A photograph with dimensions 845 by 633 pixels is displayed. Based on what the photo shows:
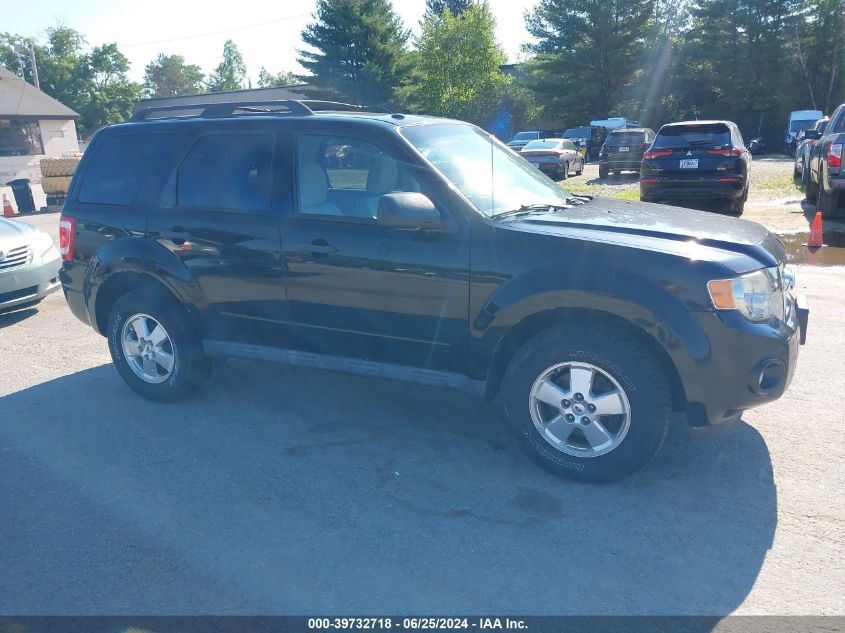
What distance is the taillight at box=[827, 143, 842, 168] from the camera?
1092 cm

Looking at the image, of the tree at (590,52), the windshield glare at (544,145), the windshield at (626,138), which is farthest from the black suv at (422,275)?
the tree at (590,52)

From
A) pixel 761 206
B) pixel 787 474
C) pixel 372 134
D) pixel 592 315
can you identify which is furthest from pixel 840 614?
pixel 761 206

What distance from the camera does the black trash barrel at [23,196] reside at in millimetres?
19891

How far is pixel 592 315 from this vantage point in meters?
3.76

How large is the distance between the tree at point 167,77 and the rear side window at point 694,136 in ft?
330

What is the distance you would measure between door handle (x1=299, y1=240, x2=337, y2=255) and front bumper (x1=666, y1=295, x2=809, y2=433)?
6.49ft

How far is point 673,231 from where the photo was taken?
3.86m

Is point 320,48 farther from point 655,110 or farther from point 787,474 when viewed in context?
point 787,474

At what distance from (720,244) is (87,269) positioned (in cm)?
431

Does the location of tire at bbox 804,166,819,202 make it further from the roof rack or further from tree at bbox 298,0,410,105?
tree at bbox 298,0,410,105

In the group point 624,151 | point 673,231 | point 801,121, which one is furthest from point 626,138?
point 673,231


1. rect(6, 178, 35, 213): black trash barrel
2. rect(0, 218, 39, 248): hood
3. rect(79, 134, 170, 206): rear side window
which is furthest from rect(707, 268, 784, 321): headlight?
rect(6, 178, 35, 213): black trash barrel

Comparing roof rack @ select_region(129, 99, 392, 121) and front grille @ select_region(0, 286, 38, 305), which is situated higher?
roof rack @ select_region(129, 99, 392, 121)

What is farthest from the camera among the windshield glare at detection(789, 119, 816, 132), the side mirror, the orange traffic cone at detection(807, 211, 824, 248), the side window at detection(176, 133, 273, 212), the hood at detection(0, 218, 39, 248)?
the windshield glare at detection(789, 119, 816, 132)
